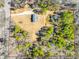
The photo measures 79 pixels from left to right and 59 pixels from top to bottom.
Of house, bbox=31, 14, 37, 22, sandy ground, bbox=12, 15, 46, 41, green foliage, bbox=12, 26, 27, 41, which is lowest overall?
green foliage, bbox=12, 26, 27, 41

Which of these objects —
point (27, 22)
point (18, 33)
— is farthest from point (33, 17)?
point (18, 33)

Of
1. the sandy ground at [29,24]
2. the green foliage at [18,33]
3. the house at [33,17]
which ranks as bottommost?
the green foliage at [18,33]

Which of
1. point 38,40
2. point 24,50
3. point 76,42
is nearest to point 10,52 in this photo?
point 24,50

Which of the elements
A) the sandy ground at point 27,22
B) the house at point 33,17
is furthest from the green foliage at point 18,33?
the house at point 33,17

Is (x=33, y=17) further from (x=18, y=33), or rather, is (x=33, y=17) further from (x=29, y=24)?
(x=18, y=33)

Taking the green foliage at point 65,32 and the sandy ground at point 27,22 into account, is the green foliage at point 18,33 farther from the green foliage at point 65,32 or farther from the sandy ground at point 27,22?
the green foliage at point 65,32

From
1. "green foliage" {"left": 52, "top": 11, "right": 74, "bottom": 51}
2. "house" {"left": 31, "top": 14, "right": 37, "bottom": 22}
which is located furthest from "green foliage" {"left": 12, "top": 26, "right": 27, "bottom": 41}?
"green foliage" {"left": 52, "top": 11, "right": 74, "bottom": 51}

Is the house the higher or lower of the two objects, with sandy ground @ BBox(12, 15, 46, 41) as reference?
higher

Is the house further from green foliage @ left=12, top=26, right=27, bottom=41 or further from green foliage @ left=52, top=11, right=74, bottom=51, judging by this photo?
green foliage @ left=52, top=11, right=74, bottom=51

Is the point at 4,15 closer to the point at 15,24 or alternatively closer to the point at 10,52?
the point at 15,24

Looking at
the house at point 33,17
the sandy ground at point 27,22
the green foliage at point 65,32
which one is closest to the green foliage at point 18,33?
the sandy ground at point 27,22

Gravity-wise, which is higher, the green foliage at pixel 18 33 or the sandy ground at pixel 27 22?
the sandy ground at pixel 27 22
